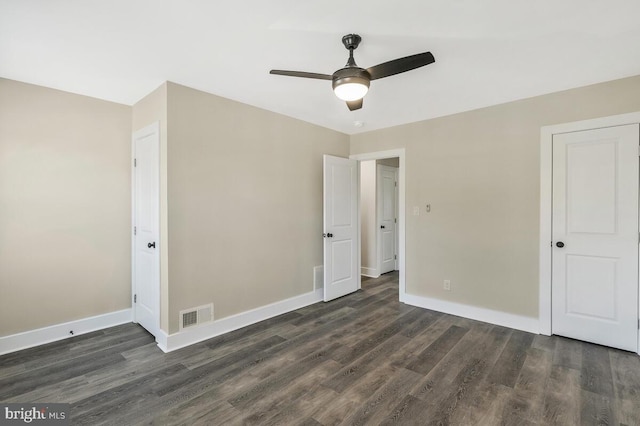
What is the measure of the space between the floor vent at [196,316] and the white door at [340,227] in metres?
1.71

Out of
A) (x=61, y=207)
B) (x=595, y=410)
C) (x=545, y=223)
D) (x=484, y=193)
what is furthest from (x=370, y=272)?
(x=61, y=207)

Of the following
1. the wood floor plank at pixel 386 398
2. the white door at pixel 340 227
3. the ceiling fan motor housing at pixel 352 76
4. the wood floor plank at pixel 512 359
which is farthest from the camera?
the white door at pixel 340 227

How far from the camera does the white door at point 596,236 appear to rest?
9.05 ft

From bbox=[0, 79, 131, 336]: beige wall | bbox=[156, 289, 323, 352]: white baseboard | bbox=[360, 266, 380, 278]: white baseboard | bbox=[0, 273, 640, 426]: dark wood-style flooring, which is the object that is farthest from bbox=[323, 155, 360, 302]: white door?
bbox=[0, 79, 131, 336]: beige wall

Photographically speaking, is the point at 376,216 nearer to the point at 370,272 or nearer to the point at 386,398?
the point at 370,272

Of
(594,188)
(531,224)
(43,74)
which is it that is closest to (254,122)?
(43,74)

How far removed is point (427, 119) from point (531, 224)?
181cm

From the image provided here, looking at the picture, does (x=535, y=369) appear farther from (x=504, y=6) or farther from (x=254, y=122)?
(x=254, y=122)

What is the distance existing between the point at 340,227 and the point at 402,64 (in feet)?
9.17

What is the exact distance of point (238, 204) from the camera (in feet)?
11.2

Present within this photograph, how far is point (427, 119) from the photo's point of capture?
4.00 m

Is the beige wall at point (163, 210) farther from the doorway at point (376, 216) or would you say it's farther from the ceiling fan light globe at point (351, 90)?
the doorway at point (376, 216)

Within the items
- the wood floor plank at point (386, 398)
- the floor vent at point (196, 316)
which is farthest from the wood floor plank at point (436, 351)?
the floor vent at point (196, 316)

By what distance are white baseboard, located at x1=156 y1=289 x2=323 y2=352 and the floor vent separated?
5cm
